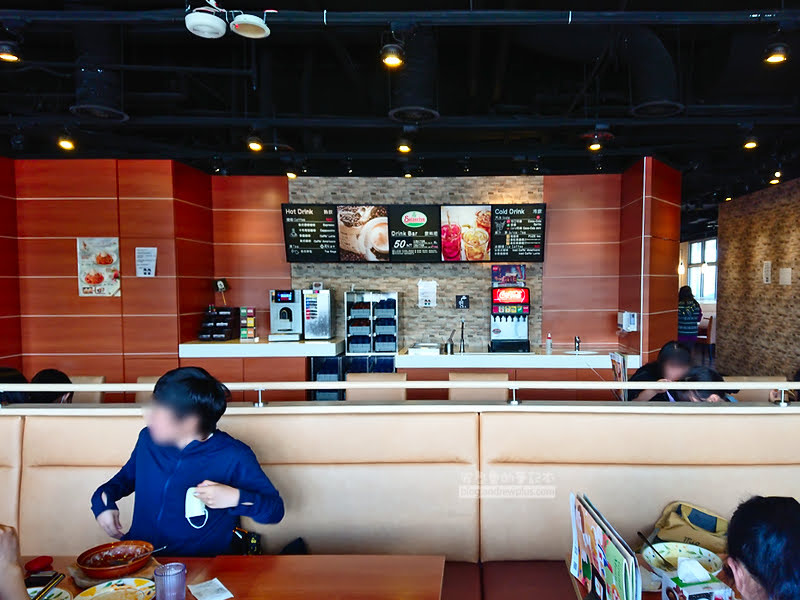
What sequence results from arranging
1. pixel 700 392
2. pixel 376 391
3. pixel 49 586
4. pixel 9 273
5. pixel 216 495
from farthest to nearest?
1. pixel 9 273
2. pixel 376 391
3. pixel 700 392
4. pixel 216 495
5. pixel 49 586

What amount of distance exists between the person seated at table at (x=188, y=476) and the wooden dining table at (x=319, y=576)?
9.2 inches

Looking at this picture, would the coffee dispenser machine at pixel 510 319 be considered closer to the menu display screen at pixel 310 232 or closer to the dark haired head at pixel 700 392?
the menu display screen at pixel 310 232

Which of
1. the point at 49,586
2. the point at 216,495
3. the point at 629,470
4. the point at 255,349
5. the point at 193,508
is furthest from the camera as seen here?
the point at 255,349

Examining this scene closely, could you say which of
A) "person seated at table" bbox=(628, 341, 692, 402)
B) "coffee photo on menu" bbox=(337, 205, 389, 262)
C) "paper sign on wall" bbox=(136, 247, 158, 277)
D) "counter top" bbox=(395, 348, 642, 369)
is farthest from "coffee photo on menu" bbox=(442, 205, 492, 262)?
"paper sign on wall" bbox=(136, 247, 158, 277)

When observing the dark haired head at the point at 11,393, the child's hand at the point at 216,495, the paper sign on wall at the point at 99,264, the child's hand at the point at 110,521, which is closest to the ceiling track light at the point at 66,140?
the paper sign on wall at the point at 99,264

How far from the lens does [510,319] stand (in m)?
6.10

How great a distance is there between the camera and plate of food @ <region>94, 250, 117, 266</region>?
5617 mm

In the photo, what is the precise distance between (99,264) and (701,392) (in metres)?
6.14

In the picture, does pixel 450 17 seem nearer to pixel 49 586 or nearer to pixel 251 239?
pixel 49 586

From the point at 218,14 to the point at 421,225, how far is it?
3.84 meters

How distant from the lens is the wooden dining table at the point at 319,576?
1347 millimetres

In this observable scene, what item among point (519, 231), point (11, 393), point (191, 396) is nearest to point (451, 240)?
point (519, 231)

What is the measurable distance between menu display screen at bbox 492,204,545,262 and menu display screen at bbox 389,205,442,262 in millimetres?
790

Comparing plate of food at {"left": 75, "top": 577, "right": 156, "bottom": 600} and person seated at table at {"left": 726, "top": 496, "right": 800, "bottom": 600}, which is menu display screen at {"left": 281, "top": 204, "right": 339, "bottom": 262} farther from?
person seated at table at {"left": 726, "top": 496, "right": 800, "bottom": 600}
